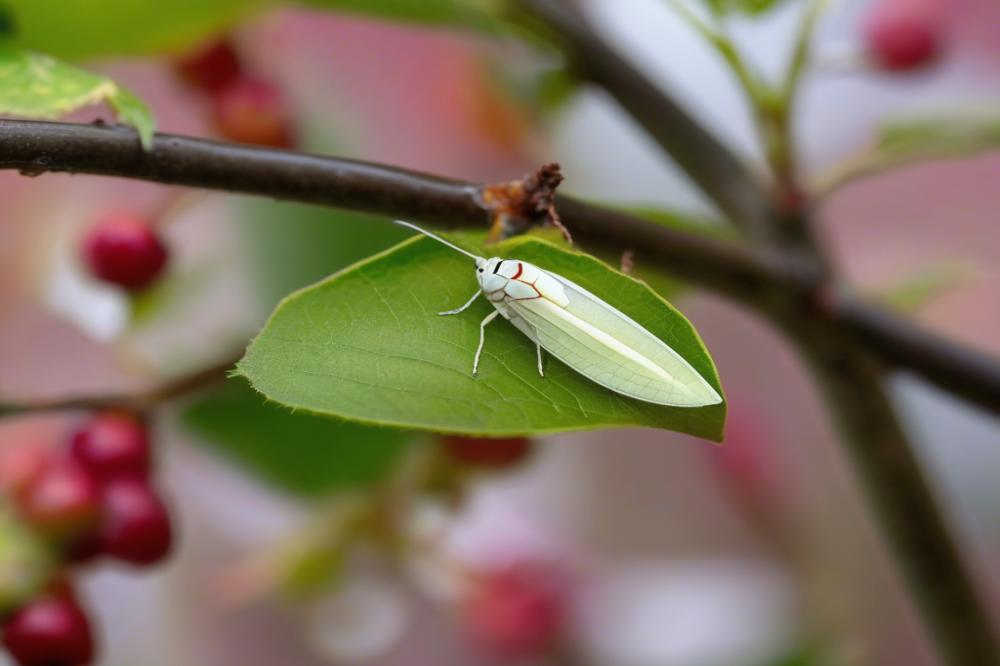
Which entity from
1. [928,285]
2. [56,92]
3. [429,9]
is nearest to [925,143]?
[928,285]

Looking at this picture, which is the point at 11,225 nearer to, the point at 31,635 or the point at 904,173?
the point at 31,635

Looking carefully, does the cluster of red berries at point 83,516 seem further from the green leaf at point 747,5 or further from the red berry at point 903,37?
the red berry at point 903,37

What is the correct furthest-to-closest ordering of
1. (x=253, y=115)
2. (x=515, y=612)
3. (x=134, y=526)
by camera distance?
(x=515, y=612) → (x=253, y=115) → (x=134, y=526)

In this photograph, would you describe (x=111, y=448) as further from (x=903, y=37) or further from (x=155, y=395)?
(x=903, y=37)

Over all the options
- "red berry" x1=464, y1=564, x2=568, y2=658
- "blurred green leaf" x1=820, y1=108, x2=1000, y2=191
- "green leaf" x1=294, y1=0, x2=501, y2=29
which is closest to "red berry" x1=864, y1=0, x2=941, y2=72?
"blurred green leaf" x1=820, y1=108, x2=1000, y2=191

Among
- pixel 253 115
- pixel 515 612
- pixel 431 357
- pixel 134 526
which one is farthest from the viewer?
pixel 515 612

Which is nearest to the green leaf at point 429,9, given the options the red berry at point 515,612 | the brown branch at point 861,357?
the brown branch at point 861,357
